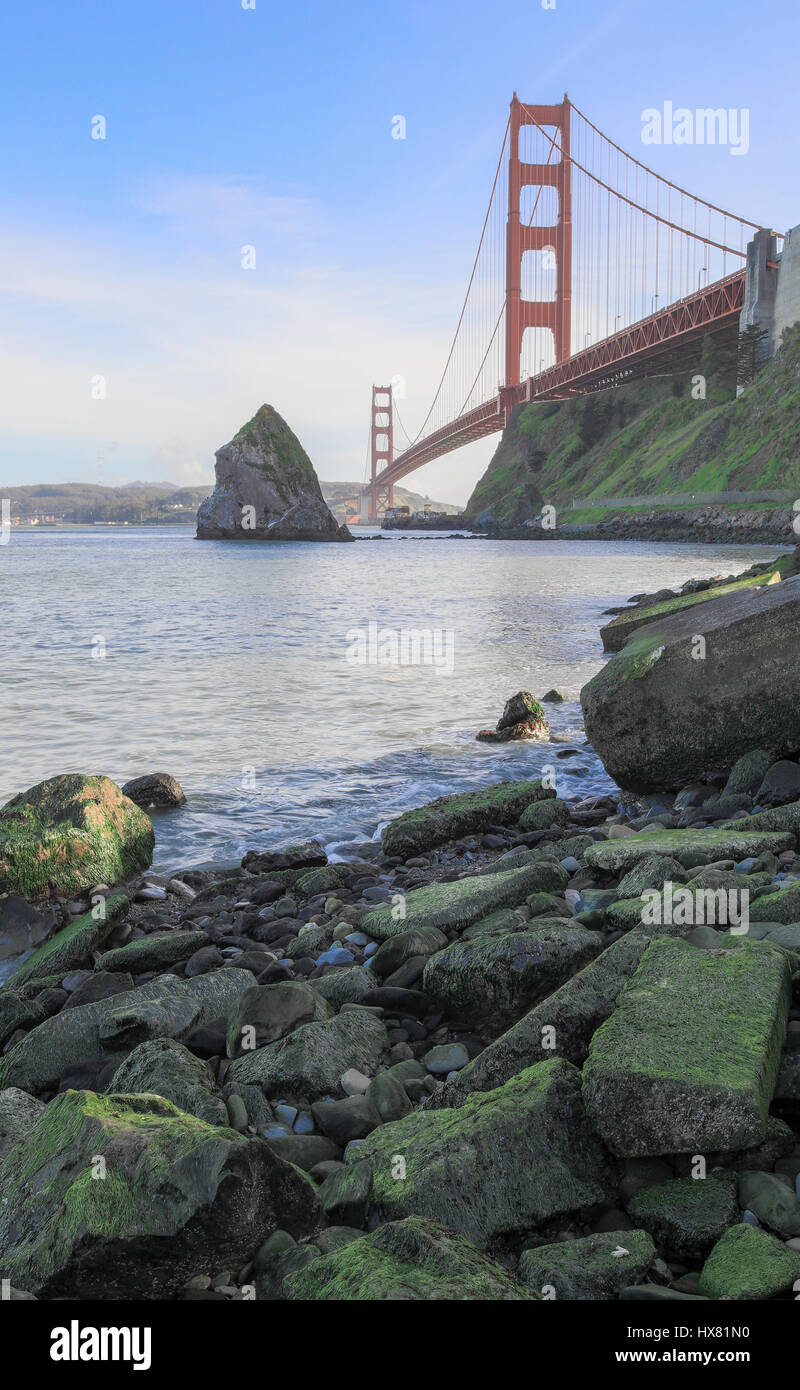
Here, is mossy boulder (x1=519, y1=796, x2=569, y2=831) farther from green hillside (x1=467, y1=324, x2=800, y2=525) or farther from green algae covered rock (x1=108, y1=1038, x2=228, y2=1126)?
green hillside (x1=467, y1=324, x2=800, y2=525)

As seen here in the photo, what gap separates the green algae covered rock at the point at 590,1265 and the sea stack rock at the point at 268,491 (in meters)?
85.6

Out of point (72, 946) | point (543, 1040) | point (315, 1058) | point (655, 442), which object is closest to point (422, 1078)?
point (315, 1058)

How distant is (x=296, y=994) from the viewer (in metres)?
3.48

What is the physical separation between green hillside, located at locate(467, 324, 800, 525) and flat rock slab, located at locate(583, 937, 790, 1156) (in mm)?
53707

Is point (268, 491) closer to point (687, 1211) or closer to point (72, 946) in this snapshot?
point (72, 946)

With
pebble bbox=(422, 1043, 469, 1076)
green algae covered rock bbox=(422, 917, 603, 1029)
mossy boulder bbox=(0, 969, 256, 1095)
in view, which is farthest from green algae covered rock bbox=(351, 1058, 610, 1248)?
mossy boulder bbox=(0, 969, 256, 1095)

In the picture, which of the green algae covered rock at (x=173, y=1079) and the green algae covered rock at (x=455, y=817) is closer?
the green algae covered rock at (x=173, y=1079)

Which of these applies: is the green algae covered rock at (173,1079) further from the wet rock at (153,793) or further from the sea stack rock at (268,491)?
the sea stack rock at (268,491)

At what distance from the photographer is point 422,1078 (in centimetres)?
299

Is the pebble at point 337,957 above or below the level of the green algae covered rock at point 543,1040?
below

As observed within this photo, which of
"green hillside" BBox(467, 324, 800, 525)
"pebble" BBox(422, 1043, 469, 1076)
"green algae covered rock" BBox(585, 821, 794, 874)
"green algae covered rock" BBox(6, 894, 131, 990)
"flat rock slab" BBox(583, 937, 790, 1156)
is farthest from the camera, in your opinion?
"green hillside" BBox(467, 324, 800, 525)

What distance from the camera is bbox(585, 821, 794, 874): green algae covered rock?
14.0 ft

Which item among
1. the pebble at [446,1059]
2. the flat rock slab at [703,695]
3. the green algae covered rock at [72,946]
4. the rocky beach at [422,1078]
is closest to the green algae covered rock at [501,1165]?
the rocky beach at [422,1078]

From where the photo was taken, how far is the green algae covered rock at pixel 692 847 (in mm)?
4273
